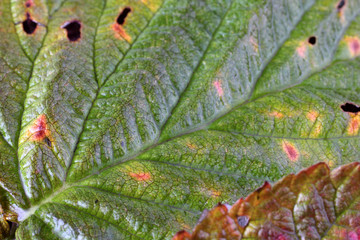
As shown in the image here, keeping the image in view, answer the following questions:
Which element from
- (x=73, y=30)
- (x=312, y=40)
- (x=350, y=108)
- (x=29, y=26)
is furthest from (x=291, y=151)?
(x=29, y=26)

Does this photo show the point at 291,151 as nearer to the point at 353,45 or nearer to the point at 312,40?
the point at 312,40

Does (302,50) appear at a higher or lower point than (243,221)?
higher

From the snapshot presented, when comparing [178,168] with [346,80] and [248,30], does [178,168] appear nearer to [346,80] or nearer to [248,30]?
[248,30]

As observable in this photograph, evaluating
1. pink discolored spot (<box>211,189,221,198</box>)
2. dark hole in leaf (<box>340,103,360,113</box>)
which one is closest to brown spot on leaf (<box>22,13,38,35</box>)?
pink discolored spot (<box>211,189,221,198</box>)

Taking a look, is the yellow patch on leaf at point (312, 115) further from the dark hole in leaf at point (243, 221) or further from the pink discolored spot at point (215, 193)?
the dark hole in leaf at point (243, 221)

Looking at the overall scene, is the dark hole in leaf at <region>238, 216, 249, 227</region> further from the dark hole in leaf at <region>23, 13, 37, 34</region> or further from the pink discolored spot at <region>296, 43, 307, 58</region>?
the dark hole in leaf at <region>23, 13, 37, 34</region>

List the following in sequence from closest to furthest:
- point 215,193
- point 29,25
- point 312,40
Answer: point 215,193 < point 29,25 < point 312,40

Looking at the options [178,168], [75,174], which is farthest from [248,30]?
[75,174]
